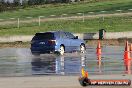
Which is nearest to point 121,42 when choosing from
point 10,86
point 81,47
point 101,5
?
point 81,47

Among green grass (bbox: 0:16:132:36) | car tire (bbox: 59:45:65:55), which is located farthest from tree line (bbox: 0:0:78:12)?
car tire (bbox: 59:45:65:55)

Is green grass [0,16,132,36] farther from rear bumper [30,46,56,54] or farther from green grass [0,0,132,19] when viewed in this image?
green grass [0,0,132,19]

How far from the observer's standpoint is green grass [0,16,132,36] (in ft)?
161

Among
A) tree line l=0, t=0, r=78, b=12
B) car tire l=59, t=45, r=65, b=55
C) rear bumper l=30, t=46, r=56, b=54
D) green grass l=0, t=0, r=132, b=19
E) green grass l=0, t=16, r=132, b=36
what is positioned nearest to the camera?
rear bumper l=30, t=46, r=56, b=54

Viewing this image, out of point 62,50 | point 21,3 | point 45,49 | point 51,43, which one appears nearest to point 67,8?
point 21,3

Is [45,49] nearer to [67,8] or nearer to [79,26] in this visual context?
[79,26]

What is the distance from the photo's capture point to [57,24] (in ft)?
179

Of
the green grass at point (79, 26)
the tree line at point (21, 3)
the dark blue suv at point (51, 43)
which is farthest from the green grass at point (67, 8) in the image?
the dark blue suv at point (51, 43)

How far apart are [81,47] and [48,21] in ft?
80.2

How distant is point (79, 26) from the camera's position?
51.6 metres

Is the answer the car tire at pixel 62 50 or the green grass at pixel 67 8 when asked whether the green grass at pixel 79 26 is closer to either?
the car tire at pixel 62 50

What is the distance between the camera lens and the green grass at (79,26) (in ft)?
161

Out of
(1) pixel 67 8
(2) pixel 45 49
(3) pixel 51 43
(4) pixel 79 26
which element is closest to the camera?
(2) pixel 45 49

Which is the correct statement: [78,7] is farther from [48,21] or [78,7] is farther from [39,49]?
[39,49]
